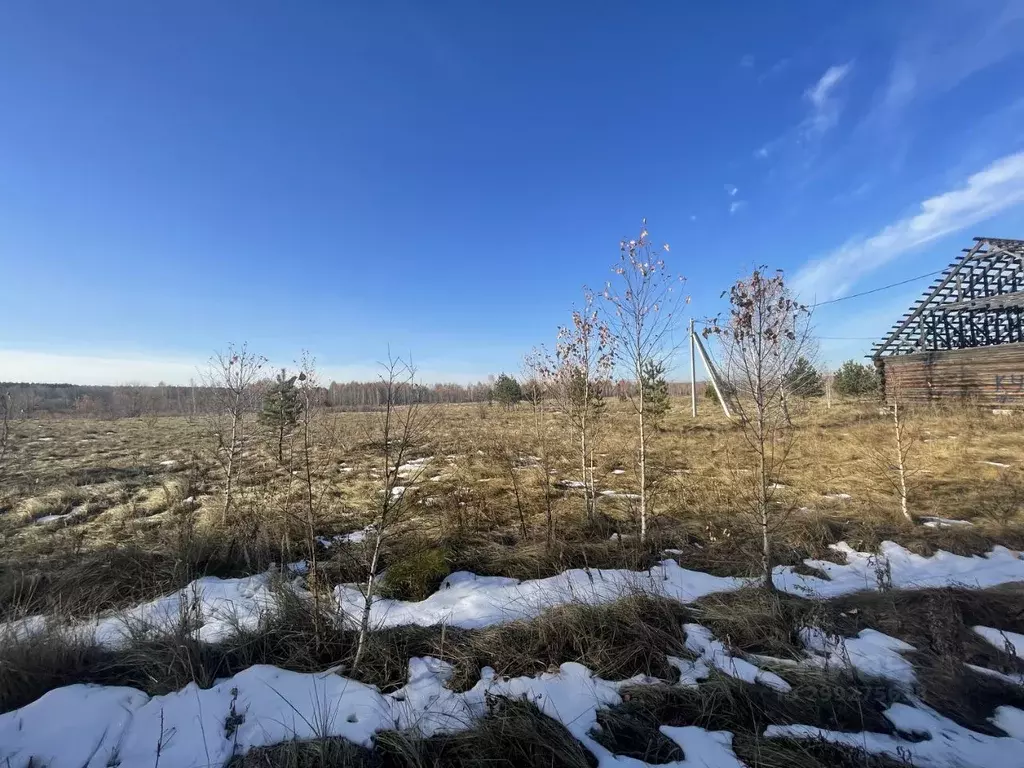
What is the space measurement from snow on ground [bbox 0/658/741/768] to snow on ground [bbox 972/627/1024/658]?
2594 mm

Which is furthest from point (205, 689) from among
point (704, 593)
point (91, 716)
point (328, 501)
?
point (328, 501)

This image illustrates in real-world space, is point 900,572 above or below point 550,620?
below

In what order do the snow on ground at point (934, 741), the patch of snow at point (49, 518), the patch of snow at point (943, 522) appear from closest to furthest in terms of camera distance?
1. the snow on ground at point (934, 741)
2. the patch of snow at point (943, 522)
3. the patch of snow at point (49, 518)

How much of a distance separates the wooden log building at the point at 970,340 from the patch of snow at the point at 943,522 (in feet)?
51.9

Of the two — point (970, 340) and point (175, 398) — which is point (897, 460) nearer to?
point (970, 340)

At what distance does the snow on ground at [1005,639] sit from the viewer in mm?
3316

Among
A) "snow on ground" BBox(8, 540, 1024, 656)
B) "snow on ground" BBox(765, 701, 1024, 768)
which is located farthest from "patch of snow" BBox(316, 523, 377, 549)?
"snow on ground" BBox(765, 701, 1024, 768)

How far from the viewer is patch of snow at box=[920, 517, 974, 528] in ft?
20.6

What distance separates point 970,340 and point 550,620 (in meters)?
27.9

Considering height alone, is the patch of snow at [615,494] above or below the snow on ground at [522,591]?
above

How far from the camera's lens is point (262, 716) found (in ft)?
9.09

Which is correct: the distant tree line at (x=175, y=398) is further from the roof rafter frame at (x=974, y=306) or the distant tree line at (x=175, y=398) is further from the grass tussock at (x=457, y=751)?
the roof rafter frame at (x=974, y=306)

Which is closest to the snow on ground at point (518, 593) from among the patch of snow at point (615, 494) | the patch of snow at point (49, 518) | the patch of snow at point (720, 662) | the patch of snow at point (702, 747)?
the patch of snow at point (720, 662)

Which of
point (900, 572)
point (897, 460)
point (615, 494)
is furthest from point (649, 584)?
point (897, 460)
